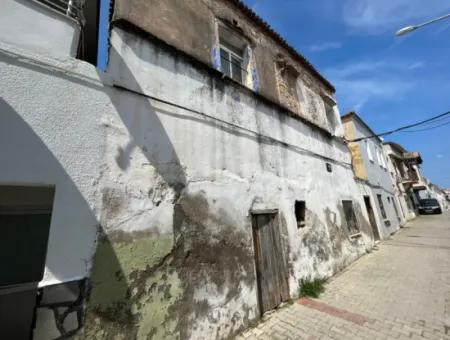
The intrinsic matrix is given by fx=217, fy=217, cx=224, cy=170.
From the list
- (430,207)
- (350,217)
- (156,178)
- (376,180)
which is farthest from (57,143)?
(430,207)

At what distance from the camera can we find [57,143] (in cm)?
250

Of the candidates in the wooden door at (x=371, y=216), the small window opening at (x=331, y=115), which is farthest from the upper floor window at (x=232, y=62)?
the wooden door at (x=371, y=216)

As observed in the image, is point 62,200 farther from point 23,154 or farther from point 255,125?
point 255,125

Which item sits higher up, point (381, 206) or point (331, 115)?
point (331, 115)

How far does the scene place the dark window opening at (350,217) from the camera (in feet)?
25.8

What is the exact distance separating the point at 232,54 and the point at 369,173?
11042 millimetres

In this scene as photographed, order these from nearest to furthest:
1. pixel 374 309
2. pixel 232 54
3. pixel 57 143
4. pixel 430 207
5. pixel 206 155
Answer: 1. pixel 57 143
2. pixel 206 155
3. pixel 374 309
4. pixel 232 54
5. pixel 430 207

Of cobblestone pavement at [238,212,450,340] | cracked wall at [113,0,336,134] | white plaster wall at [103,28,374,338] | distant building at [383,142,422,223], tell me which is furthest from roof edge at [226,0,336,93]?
distant building at [383,142,422,223]

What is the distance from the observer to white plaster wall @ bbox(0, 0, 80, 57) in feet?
8.00

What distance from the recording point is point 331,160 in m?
7.88

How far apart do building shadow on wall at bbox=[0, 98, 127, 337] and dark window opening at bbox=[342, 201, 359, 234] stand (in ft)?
26.2

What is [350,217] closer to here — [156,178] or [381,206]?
[381,206]

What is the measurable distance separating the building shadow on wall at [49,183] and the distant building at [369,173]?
36.3 feet

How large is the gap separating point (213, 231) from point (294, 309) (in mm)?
2470
